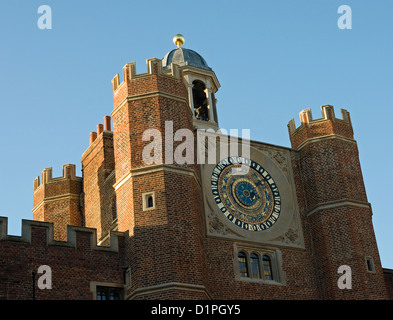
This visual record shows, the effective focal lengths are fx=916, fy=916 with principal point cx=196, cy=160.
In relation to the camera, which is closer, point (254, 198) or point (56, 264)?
point (56, 264)

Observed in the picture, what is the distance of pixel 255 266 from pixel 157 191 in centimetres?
598

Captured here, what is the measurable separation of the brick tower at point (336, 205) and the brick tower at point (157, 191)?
607cm

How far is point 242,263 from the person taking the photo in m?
39.5

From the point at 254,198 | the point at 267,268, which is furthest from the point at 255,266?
the point at 254,198

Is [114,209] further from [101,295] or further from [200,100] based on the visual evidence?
[101,295]

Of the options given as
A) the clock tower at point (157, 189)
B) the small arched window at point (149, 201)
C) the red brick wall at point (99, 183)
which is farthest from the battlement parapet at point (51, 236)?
the red brick wall at point (99, 183)

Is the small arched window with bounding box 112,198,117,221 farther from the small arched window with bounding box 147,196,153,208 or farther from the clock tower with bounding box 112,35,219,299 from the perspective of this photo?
the small arched window with bounding box 147,196,153,208

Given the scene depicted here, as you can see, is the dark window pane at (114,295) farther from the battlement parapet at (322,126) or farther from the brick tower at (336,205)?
the battlement parapet at (322,126)

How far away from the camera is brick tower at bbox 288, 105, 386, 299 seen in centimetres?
4003

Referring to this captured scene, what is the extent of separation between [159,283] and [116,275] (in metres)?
2.19

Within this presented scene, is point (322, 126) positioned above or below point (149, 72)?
below

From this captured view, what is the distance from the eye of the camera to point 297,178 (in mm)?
43344

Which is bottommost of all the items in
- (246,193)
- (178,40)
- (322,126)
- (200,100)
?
(246,193)
